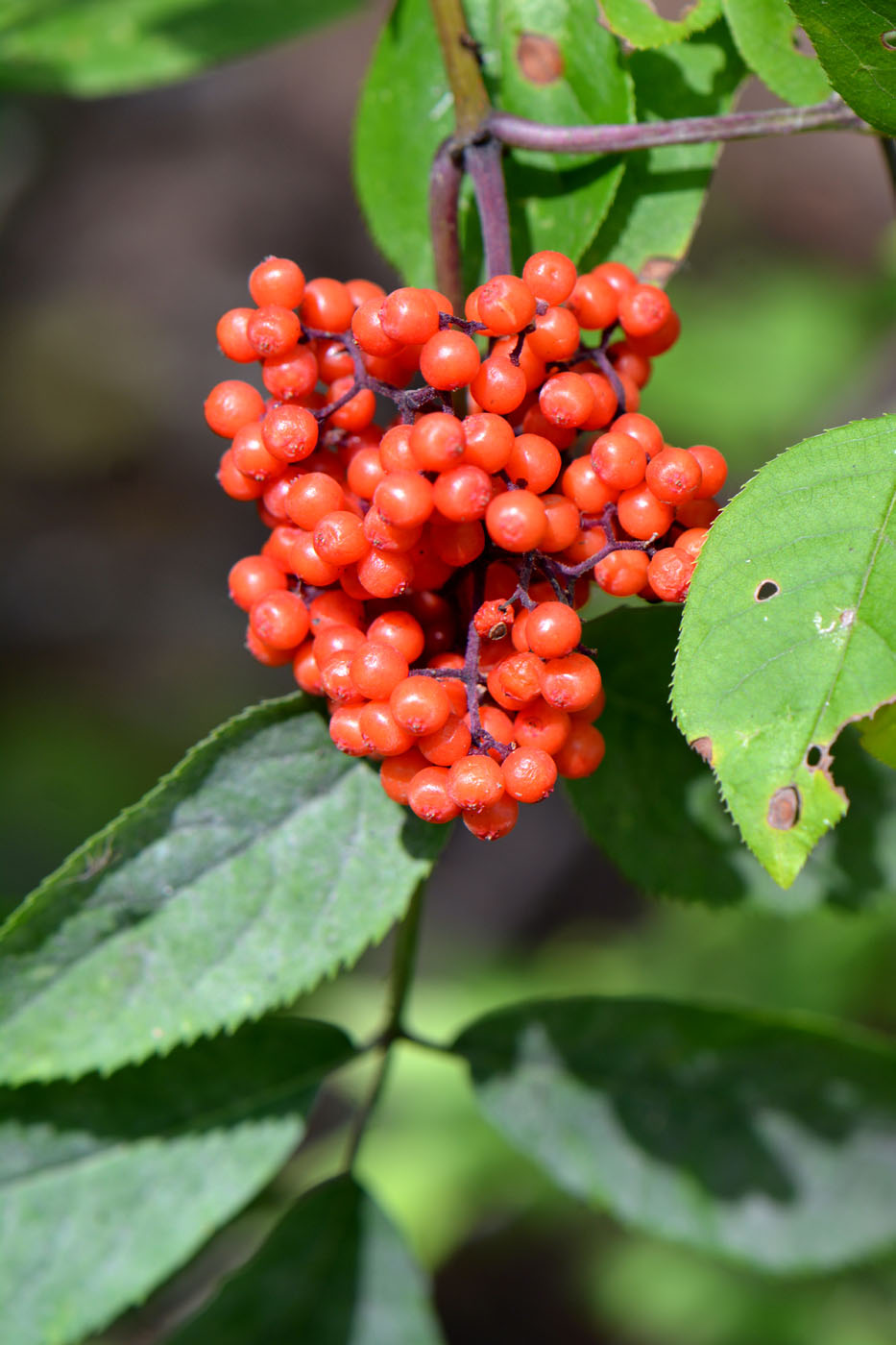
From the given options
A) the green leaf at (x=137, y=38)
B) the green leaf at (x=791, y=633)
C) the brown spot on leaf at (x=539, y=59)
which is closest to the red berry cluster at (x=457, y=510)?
the green leaf at (x=791, y=633)

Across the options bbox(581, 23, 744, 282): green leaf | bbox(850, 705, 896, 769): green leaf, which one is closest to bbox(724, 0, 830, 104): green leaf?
bbox(581, 23, 744, 282): green leaf

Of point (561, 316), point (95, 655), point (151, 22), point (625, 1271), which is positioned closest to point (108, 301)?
point (95, 655)

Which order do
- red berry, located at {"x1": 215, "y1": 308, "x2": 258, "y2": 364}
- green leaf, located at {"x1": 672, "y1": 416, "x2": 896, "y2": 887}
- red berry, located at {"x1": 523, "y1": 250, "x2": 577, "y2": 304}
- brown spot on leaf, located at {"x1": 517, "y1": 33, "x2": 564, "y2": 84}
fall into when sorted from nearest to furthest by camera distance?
green leaf, located at {"x1": 672, "y1": 416, "x2": 896, "y2": 887} → red berry, located at {"x1": 523, "y1": 250, "x2": 577, "y2": 304} → red berry, located at {"x1": 215, "y1": 308, "x2": 258, "y2": 364} → brown spot on leaf, located at {"x1": 517, "y1": 33, "x2": 564, "y2": 84}

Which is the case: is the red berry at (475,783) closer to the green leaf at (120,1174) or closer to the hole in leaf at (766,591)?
the hole in leaf at (766,591)

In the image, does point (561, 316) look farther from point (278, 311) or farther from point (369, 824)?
point (369, 824)

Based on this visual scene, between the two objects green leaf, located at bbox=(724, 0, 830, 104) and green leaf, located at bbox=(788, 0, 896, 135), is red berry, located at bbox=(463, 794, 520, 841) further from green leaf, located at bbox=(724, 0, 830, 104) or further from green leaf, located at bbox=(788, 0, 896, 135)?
green leaf, located at bbox=(724, 0, 830, 104)

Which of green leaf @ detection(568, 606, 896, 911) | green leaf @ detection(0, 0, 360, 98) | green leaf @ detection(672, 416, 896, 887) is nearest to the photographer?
green leaf @ detection(672, 416, 896, 887)
